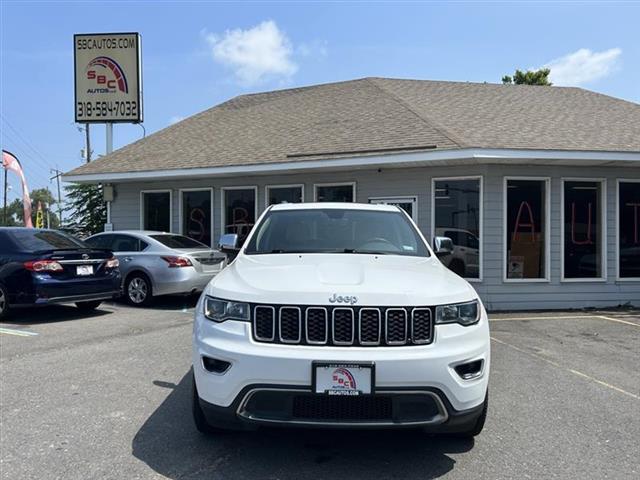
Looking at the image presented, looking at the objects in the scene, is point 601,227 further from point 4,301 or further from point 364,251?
point 4,301

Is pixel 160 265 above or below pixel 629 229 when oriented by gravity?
below

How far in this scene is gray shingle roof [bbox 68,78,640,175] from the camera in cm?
1099

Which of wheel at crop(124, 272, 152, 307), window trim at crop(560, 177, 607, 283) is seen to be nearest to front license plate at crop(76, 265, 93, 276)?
wheel at crop(124, 272, 152, 307)

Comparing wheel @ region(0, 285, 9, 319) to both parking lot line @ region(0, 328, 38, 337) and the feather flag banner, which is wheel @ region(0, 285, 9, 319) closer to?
parking lot line @ region(0, 328, 38, 337)

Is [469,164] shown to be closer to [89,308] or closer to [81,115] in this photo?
[89,308]

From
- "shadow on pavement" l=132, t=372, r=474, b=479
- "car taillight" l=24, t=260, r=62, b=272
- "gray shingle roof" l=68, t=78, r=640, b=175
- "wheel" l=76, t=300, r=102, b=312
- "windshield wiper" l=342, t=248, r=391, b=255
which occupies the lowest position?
"shadow on pavement" l=132, t=372, r=474, b=479

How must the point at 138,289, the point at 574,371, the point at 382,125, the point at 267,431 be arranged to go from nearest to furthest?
1. the point at 267,431
2. the point at 574,371
3. the point at 138,289
4. the point at 382,125

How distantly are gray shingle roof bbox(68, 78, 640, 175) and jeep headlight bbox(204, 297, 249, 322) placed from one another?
24.7ft

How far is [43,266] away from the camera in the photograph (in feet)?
27.8

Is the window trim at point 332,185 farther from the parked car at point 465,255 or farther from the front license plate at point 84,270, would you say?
the front license plate at point 84,270

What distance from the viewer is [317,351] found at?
3.22 metres

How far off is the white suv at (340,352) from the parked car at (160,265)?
6637 mm

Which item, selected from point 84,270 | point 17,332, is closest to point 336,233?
point 17,332

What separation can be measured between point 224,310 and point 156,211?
38.1 feet
